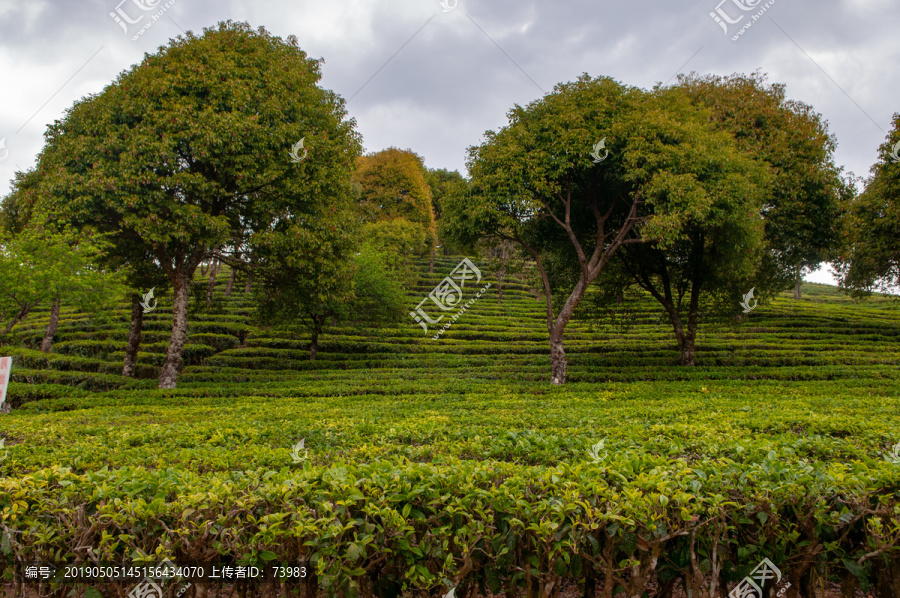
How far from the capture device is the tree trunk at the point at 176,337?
1633cm

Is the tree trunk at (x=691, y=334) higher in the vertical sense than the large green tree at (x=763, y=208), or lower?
lower

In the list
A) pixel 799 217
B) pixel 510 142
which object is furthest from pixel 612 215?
pixel 799 217

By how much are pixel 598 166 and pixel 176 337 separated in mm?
16260

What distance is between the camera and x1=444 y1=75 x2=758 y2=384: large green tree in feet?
50.1

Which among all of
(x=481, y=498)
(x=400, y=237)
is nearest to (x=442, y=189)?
(x=400, y=237)

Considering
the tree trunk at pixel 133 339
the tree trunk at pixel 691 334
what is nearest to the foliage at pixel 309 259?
the tree trunk at pixel 133 339

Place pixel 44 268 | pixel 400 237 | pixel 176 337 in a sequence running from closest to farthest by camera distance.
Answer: pixel 44 268 < pixel 176 337 < pixel 400 237

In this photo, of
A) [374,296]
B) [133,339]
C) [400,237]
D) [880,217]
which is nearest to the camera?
[133,339]

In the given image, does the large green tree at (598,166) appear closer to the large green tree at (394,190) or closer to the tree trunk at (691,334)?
the tree trunk at (691,334)

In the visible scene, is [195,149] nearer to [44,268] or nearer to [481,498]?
[44,268]

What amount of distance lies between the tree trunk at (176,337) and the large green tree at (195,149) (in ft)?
0.12

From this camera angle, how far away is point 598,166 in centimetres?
1706

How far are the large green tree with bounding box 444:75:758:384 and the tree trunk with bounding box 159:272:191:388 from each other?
32.9ft

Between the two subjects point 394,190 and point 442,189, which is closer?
point 394,190
